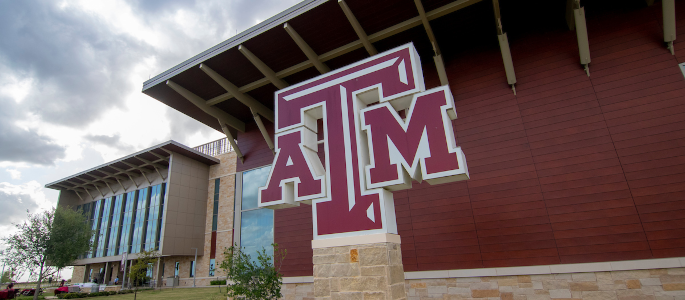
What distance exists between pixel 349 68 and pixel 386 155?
255cm

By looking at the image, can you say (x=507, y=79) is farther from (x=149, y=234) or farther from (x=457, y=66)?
(x=149, y=234)

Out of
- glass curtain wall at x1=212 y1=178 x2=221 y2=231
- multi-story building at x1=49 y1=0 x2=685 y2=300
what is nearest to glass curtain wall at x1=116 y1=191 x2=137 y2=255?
glass curtain wall at x1=212 y1=178 x2=221 y2=231

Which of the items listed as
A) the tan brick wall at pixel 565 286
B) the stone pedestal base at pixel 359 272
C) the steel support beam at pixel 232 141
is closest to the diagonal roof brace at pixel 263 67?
the steel support beam at pixel 232 141

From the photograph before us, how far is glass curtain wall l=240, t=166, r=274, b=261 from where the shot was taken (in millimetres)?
16828

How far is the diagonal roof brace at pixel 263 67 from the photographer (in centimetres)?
1290

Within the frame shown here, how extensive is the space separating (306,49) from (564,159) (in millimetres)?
9691

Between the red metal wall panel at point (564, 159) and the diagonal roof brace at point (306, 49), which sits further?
the diagonal roof brace at point (306, 49)

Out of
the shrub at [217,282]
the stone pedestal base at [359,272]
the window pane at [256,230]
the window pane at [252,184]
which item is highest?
the window pane at [252,184]

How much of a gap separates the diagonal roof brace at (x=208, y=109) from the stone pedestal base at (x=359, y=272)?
11211mm

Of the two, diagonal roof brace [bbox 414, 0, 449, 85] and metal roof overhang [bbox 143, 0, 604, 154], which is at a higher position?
metal roof overhang [bbox 143, 0, 604, 154]

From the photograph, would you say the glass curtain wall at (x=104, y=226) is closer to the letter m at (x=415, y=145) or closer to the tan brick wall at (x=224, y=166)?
the tan brick wall at (x=224, y=166)

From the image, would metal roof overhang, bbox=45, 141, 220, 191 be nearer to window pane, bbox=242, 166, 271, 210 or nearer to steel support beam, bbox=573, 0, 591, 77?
window pane, bbox=242, 166, 271, 210

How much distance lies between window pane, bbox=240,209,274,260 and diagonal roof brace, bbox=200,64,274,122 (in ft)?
16.4

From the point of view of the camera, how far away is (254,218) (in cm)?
1741
